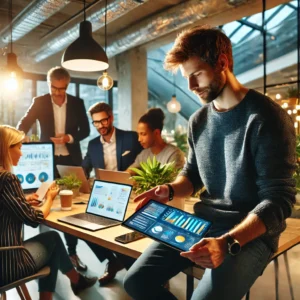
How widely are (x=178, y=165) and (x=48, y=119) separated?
63.5 inches

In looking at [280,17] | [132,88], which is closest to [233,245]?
[132,88]

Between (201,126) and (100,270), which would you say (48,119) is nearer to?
(100,270)

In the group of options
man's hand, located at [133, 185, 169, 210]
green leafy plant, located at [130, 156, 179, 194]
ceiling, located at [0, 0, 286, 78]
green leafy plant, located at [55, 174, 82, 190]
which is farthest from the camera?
ceiling, located at [0, 0, 286, 78]

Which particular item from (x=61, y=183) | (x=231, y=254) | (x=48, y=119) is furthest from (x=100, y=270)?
(x=231, y=254)

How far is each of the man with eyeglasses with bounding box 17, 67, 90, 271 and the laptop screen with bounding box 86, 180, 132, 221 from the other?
1385 millimetres

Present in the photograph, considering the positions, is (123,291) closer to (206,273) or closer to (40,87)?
(206,273)

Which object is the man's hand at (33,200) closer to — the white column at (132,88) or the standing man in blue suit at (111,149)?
the standing man in blue suit at (111,149)

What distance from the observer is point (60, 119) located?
3680 millimetres

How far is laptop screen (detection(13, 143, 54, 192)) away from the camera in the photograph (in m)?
2.62

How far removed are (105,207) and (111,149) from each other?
4.16 ft

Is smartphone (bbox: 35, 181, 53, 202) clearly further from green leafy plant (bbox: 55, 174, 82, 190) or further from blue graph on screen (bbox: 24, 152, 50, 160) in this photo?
blue graph on screen (bbox: 24, 152, 50, 160)

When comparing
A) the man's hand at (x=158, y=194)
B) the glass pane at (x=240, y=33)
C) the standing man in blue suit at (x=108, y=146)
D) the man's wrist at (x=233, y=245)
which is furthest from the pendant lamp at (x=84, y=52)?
the glass pane at (x=240, y=33)

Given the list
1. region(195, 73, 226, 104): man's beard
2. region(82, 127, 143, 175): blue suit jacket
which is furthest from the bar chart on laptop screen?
region(82, 127, 143, 175): blue suit jacket

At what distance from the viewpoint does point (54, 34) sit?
17.7 feet
